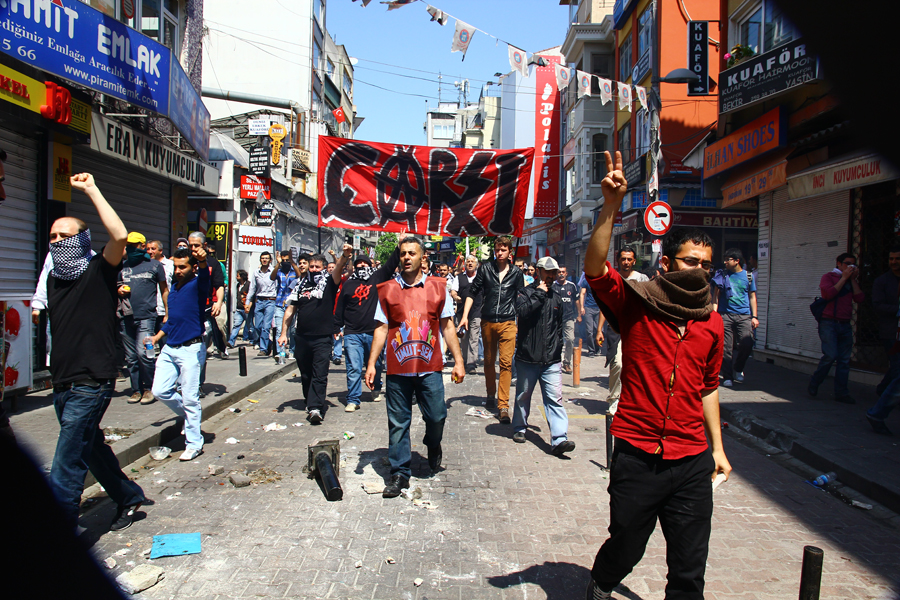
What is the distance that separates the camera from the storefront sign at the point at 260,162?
18.5 m

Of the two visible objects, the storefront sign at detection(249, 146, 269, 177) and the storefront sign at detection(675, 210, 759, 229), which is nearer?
the storefront sign at detection(675, 210, 759, 229)

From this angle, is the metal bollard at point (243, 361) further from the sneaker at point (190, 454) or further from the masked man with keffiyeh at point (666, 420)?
the masked man with keffiyeh at point (666, 420)

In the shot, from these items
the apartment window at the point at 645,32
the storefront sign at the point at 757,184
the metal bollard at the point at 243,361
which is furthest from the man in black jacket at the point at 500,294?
the apartment window at the point at 645,32

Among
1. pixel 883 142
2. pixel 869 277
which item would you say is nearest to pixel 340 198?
pixel 883 142

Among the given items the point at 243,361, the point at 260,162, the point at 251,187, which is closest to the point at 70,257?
the point at 243,361

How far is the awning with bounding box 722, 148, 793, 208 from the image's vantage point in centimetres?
1108

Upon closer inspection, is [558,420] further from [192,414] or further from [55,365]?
[55,365]

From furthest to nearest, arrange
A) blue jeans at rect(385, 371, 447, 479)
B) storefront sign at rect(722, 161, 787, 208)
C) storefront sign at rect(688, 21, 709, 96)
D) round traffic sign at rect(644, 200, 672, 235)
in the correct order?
storefront sign at rect(688, 21, 709, 96) < storefront sign at rect(722, 161, 787, 208) < round traffic sign at rect(644, 200, 672, 235) < blue jeans at rect(385, 371, 447, 479)

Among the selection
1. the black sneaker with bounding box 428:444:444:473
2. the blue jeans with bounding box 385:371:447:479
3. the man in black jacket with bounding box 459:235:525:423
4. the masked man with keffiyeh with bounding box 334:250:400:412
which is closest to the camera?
the blue jeans with bounding box 385:371:447:479

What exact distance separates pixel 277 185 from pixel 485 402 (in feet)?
54.5

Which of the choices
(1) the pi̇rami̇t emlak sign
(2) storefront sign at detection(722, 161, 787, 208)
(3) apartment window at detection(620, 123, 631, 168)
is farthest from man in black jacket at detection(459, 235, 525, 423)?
(3) apartment window at detection(620, 123, 631, 168)

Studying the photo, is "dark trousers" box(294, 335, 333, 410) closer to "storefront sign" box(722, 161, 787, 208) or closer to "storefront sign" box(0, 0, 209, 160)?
"storefront sign" box(0, 0, 209, 160)

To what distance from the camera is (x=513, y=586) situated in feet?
10.9

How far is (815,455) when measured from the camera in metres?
5.87
